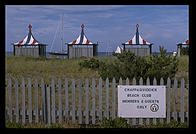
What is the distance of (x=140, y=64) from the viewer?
27.2 feet

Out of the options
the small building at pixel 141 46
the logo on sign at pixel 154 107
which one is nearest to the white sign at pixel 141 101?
the logo on sign at pixel 154 107

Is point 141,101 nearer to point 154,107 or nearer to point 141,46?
point 154,107

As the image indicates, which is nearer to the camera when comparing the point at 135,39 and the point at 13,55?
the point at 135,39

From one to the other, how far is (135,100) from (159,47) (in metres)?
2.68

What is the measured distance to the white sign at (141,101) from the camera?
6.10m

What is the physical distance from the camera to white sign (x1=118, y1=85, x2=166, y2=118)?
610 centimetres

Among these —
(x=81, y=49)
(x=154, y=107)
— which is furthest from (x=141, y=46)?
(x=154, y=107)

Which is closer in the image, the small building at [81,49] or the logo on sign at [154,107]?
the logo on sign at [154,107]

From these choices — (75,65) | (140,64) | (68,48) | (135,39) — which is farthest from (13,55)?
(140,64)

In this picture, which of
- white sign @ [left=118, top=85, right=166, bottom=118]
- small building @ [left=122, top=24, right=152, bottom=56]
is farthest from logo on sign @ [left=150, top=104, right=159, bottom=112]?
small building @ [left=122, top=24, right=152, bottom=56]

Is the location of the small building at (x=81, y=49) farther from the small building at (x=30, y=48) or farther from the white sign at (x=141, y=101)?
the white sign at (x=141, y=101)

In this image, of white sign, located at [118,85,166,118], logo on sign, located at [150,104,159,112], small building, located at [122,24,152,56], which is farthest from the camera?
small building, located at [122,24,152,56]

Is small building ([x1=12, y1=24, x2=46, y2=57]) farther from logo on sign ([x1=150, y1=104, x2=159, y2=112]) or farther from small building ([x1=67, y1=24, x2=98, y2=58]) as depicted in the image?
logo on sign ([x1=150, y1=104, x2=159, y2=112])
